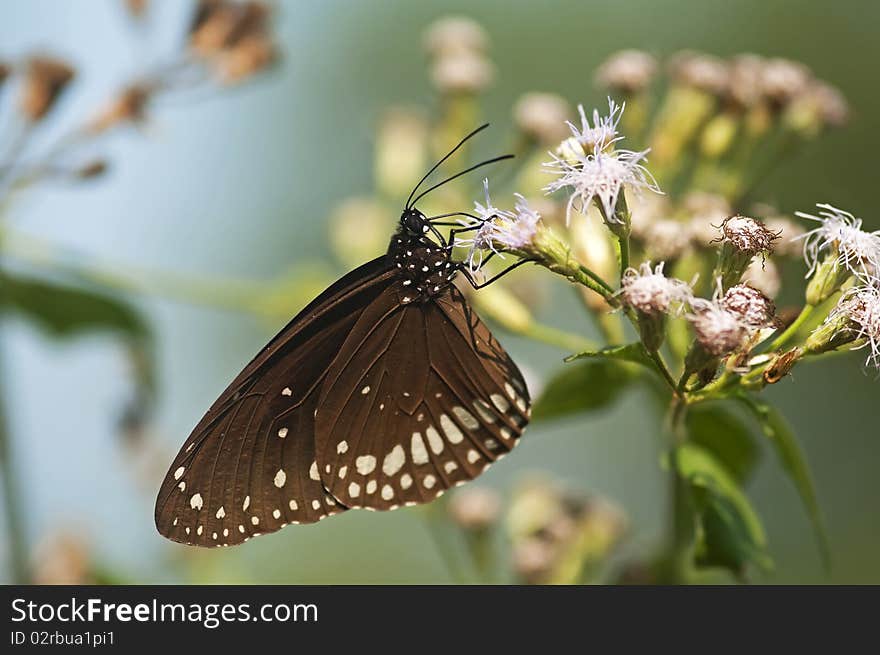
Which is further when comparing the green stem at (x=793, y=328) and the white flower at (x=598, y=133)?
the white flower at (x=598, y=133)

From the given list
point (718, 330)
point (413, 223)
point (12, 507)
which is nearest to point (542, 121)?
point (413, 223)

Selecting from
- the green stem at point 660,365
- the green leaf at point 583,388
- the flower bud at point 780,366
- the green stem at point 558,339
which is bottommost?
the flower bud at point 780,366

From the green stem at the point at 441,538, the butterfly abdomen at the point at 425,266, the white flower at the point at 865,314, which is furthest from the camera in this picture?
the green stem at the point at 441,538

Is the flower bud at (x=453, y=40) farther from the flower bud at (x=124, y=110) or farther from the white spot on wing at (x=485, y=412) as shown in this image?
the white spot on wing at (x=485, y=412)

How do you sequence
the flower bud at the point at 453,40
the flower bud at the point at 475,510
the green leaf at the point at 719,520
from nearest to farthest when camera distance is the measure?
the green leaf at the point at 719,520 < the flower bud at the point at 475,510 < the flower bud at the point at 453,40

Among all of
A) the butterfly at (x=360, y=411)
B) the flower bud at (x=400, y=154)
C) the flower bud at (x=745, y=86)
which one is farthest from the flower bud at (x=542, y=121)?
the butterfly at (x=360, y=411)

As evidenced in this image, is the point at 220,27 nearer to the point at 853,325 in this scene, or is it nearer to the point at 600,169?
the point at 600,169
